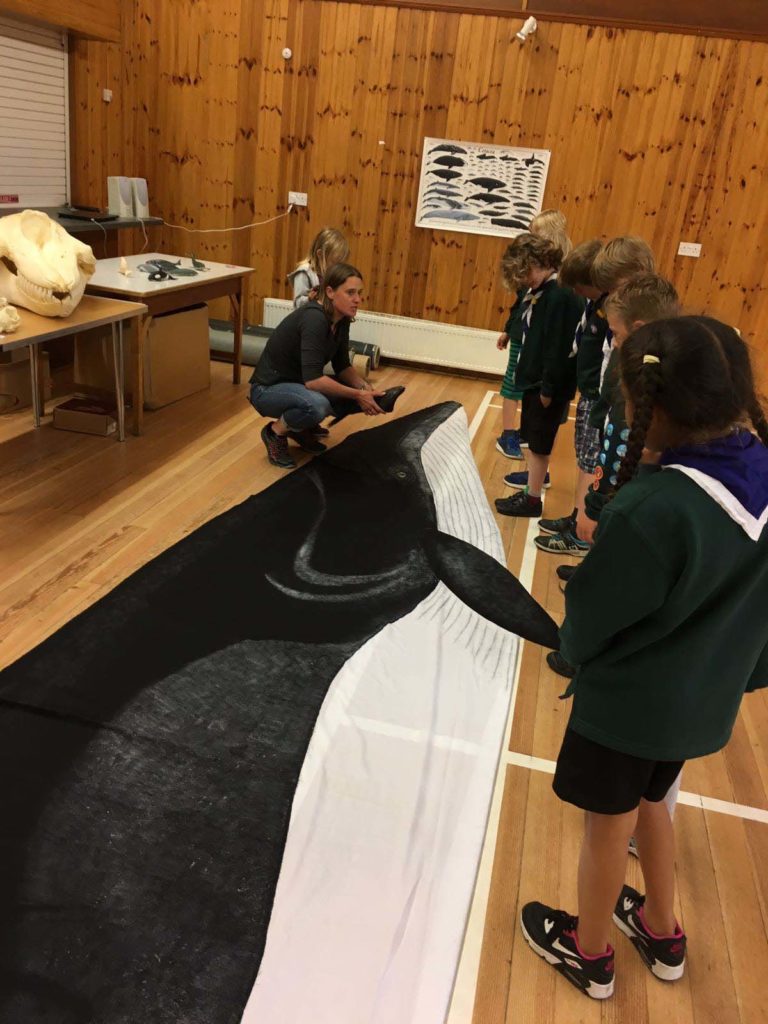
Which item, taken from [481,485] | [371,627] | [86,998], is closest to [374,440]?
[481,485]

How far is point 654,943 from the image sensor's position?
1456 millimetres

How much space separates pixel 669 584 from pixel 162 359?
3872 millimetres

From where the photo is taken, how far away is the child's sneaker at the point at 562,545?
316 cm

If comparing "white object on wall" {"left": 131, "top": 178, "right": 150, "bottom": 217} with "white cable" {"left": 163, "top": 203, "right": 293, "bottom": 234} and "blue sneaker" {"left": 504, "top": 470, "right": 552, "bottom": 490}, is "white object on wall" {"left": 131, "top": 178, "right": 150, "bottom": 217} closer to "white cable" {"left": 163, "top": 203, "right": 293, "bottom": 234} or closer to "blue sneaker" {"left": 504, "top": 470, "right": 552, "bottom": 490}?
"white cable" {"left": 163, "top": 203, "right": 293, "bottom": 234}

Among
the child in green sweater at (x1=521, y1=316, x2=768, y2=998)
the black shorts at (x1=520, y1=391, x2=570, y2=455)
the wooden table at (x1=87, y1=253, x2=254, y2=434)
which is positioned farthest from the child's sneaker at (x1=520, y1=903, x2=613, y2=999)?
the wooden table at (x1=87, y1=253, x2=254, y2=434)

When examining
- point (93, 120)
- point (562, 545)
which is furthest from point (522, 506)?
point (93, 120)

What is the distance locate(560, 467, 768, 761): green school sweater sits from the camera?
1019mm

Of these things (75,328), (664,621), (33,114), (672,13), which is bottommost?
(75,328)

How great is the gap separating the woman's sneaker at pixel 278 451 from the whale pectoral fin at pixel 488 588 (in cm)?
99

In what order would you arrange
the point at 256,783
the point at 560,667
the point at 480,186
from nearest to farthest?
the point at 256,783 < the point at 560,667 < the point at 480,186

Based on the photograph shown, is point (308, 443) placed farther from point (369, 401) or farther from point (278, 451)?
point (369, 401)

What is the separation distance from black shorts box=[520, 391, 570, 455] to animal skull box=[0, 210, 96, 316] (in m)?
1.99

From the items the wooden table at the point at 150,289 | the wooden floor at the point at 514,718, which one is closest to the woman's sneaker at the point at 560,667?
the wooden floor at the point at 514,718

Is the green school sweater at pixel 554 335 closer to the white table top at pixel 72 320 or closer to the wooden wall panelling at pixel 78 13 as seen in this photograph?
the white table top at pixel 72 320
